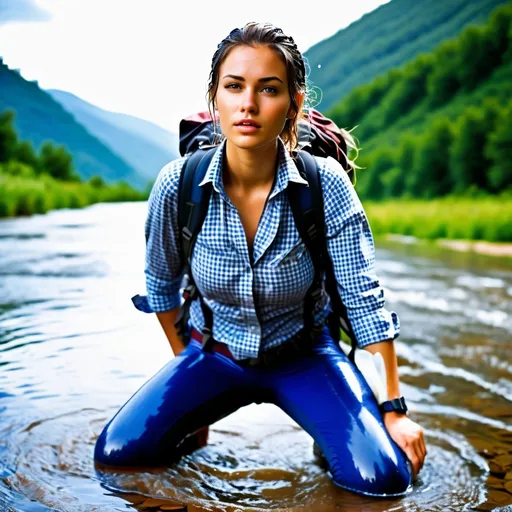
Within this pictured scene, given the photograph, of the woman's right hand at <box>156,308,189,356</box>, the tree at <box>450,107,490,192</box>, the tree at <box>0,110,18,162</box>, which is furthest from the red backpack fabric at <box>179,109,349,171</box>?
the tree at <box>450,107,490,192</box>

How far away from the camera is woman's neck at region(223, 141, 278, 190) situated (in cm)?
253

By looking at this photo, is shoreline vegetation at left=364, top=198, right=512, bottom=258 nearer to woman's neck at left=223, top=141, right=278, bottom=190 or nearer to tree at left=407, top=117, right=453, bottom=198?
tree at left=407, top=117, right=453, bottom=198

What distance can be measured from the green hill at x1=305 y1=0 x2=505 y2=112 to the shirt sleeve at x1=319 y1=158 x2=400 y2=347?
3675cm

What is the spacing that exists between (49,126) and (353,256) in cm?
Result: 2287

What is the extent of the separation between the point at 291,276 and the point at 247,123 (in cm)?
52

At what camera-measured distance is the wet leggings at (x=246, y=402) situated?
2.47m

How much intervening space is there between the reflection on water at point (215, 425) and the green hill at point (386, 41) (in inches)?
1324

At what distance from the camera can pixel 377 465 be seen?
238 centimetres

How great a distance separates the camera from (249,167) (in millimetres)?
2549

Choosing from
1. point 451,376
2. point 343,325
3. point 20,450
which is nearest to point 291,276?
point 343,325

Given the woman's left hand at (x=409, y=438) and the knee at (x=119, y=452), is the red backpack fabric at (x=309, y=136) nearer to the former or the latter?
the woman's left hand at (x=409, y=438)

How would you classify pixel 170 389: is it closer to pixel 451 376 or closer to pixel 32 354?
pixel 32 354

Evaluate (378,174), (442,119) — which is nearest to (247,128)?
(442,119)

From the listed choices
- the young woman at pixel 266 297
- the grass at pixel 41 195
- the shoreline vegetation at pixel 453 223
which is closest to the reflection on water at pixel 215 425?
the young woman at pixel 266 297
